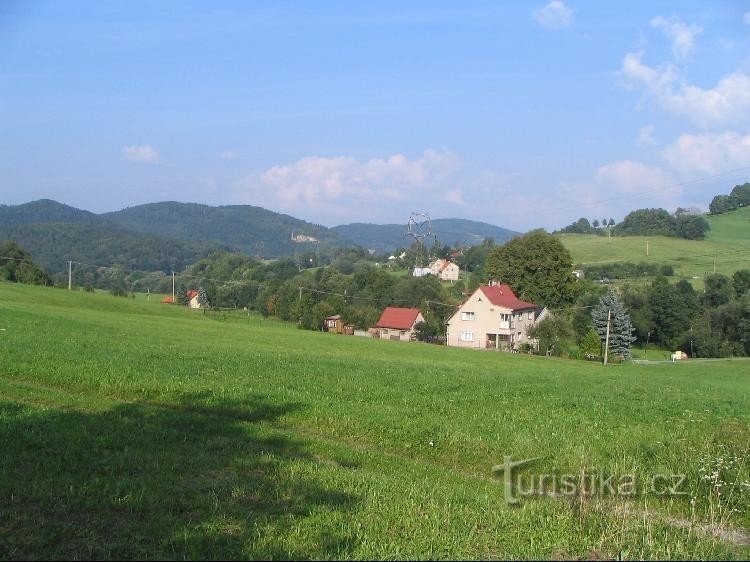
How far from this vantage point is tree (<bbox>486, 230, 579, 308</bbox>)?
273ft

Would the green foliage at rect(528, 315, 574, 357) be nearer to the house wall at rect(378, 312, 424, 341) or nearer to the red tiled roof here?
the red tiled roof

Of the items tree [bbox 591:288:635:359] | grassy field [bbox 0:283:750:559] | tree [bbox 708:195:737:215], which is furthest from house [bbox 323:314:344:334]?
tree [bbox 708:195:737:215]

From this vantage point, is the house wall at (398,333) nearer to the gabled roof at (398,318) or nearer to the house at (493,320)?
the gabled roof at (398,318)

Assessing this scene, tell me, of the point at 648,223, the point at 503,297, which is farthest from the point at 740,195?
the point at 503,297

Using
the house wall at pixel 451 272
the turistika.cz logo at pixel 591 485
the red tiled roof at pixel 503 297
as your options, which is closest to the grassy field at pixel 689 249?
the house wall at pixel 451 272

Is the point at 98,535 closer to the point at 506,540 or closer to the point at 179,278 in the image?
the point at 506,540

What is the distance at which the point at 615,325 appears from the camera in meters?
75.2

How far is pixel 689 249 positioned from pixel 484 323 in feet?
235

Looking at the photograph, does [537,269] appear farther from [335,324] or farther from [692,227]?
[692,227]

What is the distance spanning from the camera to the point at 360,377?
852 inches

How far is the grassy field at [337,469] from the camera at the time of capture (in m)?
6.58

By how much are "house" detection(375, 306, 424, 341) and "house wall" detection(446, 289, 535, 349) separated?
22.4ft

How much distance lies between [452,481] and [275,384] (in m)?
8.96

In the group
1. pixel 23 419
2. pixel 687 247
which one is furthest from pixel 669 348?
pixel 23 419
